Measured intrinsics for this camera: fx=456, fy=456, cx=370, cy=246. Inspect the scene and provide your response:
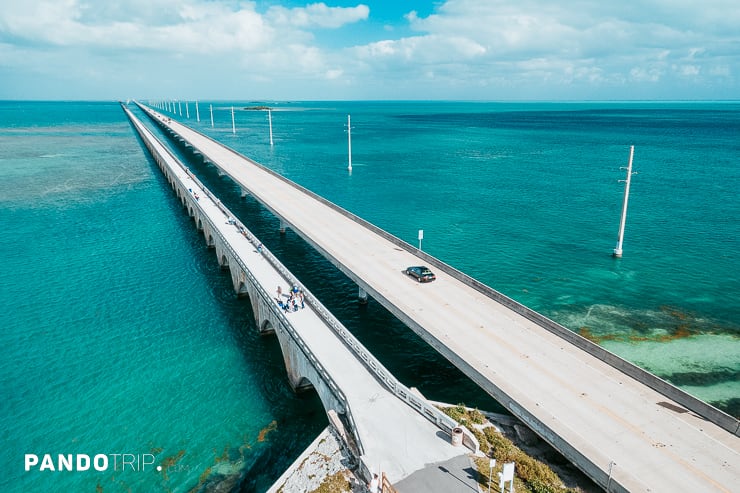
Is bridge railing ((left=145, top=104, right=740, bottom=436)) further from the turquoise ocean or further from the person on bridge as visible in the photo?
the person on bridge

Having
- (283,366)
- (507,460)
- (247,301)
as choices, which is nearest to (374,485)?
(507,460)

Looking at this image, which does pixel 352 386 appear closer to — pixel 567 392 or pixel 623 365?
pixel 567 392

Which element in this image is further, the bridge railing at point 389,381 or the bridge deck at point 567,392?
the bridge railing at point 389,381

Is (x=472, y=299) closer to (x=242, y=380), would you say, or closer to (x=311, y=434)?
(x=311, y=434)

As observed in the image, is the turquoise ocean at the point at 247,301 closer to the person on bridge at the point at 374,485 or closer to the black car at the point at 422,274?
the black car at the point at 422,274

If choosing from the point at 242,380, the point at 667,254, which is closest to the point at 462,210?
the point at 667,254

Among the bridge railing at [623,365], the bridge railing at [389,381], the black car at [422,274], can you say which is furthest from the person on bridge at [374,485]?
the black car at [422,274]

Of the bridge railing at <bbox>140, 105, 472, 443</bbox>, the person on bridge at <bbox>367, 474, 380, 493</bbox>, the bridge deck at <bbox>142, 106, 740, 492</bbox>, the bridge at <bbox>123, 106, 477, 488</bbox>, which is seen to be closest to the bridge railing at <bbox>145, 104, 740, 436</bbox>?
the bridge deck at <bbox>142, 106, 740, 492</bbox>
